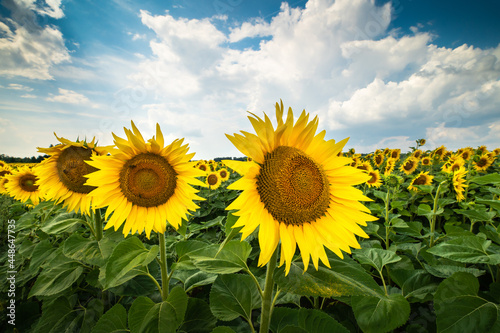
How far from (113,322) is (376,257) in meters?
2.45

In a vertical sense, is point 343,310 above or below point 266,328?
below

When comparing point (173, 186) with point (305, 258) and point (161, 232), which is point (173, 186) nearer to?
point (161, 232)

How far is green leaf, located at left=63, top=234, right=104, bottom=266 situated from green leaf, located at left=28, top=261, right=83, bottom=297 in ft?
1.08

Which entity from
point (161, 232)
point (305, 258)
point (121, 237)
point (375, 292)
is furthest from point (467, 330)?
point (121, 237)

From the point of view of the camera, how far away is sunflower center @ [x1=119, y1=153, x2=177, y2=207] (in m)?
2.21

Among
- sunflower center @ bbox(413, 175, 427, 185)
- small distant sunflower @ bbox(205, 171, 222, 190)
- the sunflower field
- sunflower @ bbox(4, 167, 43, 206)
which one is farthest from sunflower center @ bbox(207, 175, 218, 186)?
sunflower center @ bbox(413, 175, 427, 185)

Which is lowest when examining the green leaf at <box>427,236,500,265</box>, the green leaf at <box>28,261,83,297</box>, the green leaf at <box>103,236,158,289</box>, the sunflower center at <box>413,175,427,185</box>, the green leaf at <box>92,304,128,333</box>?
the green leaf at <box>92,304,128,333</box>

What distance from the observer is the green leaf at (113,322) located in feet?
6.15

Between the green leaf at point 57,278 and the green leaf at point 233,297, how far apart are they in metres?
1.54

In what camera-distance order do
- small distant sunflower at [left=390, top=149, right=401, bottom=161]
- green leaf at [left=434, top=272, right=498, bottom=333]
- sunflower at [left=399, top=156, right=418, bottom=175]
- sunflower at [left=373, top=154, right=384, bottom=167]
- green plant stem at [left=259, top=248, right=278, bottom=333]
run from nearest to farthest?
green plant stem at [left=259, top=248, right=278, bottom=333] → green leaf at [left=434, top=272, right=498, bottom=333] → sunflower at [left=399, top=156, right=418, bottom=175] → sunflower at [left=373, top=154, right=384, bottom=167] → small distant sunflower at [left=390, top=149, right=401, bottom=161]

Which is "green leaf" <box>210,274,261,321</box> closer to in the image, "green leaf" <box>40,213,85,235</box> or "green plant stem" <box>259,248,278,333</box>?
"green plant stem" <box>259,248,278,333</box>

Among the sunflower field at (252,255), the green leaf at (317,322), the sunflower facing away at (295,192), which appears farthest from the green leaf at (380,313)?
the sunflower facing away at (295,192)

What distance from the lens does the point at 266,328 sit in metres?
1.51

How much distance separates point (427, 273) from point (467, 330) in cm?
71
